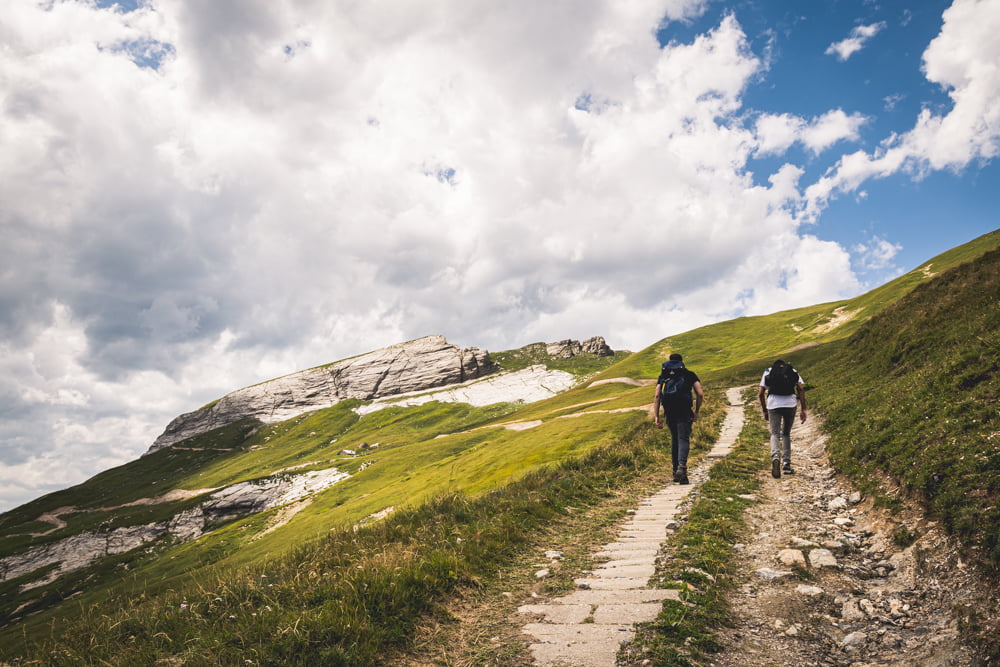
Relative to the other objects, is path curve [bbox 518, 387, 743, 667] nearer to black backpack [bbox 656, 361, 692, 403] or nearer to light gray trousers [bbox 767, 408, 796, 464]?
black backpack [bbox 656, 361, 692, 403]

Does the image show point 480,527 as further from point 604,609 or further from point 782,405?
point 782,405

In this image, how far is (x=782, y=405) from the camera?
17.2 m

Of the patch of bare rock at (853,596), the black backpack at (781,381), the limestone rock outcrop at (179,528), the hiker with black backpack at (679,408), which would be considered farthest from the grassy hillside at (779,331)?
the limestone rock outcrop at (179,528)

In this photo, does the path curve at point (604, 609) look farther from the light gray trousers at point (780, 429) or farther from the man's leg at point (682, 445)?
the light gray trousers at point (780, 429)

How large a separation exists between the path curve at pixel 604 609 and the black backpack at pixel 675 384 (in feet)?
21.9

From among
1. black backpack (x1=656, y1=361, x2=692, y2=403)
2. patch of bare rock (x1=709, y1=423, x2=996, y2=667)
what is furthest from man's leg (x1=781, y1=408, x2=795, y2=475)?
patch of bare rock (x1=709, y1=423, x2=996, y2=667)

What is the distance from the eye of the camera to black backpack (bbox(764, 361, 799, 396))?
17.3 meters

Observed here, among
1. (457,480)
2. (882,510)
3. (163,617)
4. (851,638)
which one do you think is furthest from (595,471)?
(457,480)

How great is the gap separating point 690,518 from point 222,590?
10.4 meters

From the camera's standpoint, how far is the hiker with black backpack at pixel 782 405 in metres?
16.8

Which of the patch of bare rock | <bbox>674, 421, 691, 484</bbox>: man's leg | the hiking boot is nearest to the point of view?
the patch of bare rock

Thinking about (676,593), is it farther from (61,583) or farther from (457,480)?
(61,583)

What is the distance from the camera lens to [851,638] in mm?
6273

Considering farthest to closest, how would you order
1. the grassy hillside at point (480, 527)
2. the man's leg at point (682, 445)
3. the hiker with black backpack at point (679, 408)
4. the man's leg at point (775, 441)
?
the hiker with black backpack at point (679, 408)
the man's leg at point (682, 445)
the man's leg at point (775, 441)
the grassy hillside at point (480, 527)
